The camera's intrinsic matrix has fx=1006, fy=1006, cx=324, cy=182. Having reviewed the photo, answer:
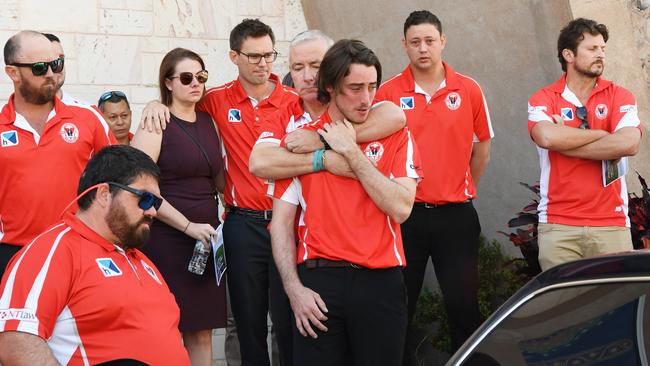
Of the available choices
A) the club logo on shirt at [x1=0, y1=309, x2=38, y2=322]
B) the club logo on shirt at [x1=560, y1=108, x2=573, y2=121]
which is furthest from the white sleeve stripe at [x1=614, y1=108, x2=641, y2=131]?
the club logo on shirt at [x1=0, y1=309, x2=38, y2=322]

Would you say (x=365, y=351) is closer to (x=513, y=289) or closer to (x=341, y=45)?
(x=341, y=45)

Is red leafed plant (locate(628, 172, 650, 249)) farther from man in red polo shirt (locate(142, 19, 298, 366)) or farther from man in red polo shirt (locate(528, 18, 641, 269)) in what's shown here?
man in red polo shirt (locate(142, 19, 298, 366))

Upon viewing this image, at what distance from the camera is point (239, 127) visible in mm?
5965

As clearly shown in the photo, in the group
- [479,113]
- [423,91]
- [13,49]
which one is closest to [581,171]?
[479,113]

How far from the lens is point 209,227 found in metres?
5.71

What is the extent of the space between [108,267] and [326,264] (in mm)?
934

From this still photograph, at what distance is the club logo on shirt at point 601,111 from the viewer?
5953 millimetres

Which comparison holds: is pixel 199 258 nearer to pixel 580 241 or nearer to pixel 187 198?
pixel 187 198

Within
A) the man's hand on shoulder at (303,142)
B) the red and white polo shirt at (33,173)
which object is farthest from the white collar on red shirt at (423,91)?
the red and white polo shirt at (33,173)

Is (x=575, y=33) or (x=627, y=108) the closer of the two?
(x=627, y=108)

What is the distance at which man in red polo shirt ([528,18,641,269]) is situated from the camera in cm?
578

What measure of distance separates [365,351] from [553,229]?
2.05m

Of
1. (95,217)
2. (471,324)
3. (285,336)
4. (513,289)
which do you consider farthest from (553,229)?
(95,217)

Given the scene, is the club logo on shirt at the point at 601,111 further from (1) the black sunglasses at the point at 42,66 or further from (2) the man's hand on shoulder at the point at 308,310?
(1) the black sunglasses at the point at 42,66
